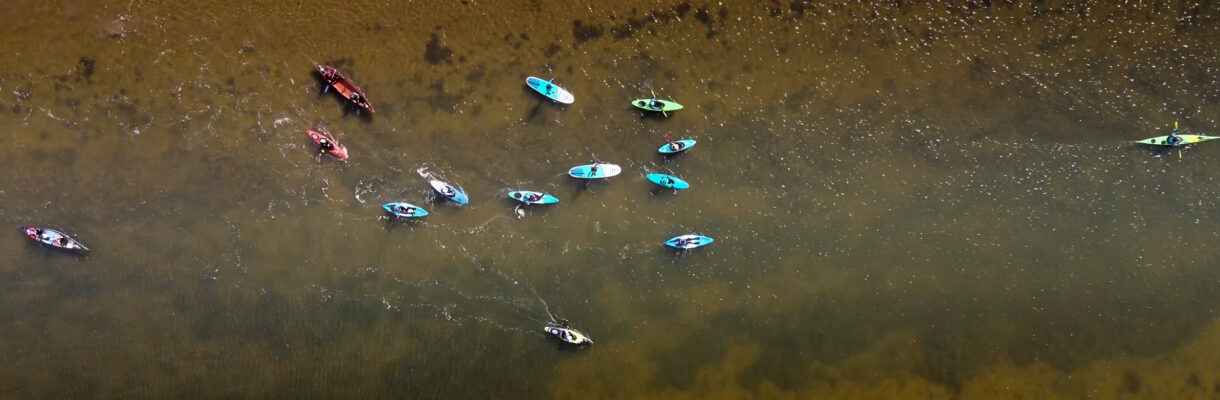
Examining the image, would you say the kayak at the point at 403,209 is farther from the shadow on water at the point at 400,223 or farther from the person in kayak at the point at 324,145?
the person in kayak at the point at 324,145

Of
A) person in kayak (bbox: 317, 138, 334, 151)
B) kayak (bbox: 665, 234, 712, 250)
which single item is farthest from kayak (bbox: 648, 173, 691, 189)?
person in kayak (bbox: 317, 138, 334, 151)

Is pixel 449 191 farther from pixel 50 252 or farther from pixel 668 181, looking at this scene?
pixel 50 252

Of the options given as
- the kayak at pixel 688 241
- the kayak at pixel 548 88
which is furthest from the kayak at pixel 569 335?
the kayak at pixel 548 88

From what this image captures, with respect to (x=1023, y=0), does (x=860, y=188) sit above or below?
below

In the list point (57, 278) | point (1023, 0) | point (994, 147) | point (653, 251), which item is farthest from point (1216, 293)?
point (57, 278)

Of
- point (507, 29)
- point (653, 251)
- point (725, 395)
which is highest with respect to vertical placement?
point (507, 29)

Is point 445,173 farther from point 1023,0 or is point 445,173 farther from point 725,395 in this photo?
point 1023,0
